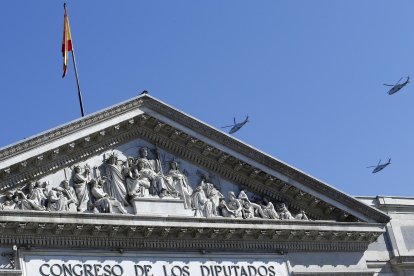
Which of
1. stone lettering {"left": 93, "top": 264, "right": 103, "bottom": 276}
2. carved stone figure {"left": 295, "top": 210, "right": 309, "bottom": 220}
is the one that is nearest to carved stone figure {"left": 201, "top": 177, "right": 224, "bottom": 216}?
carved stone figure {"left": 295, "top": 210, "right": 309, "bottom": 220}

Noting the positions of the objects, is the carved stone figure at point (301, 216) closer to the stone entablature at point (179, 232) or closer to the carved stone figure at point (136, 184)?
the stone entablature at point (179, 232)

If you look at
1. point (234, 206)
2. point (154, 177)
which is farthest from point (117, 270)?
point (234, 206)

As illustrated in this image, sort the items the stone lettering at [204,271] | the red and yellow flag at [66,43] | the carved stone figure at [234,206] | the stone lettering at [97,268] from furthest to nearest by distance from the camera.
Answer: the red and yellow flag at [66,43]
the carved stone figure at [234,206]
the stone lettering at [204,271]
the stone lettering at [97,268]

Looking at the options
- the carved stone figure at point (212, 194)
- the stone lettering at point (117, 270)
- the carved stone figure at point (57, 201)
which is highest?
the carved stone figure at point (212, 194)

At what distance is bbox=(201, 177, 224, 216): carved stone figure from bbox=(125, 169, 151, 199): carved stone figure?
2.16 meters

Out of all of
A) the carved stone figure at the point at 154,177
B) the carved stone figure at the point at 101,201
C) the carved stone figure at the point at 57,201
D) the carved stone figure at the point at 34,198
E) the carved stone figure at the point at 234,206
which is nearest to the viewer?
the carved stone figure at the point at 34,198

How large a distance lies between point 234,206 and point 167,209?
8.31 feet

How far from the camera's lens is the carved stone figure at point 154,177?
33375 mm

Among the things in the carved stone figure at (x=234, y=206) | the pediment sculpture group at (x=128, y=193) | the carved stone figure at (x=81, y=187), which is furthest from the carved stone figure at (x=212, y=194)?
the carved stone figure at (x=81, y=187)

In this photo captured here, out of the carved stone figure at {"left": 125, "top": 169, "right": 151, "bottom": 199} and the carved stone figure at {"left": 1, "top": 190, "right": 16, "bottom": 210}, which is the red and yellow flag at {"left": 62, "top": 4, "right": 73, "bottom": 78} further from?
the carved stone figure at {"left": 1, "top": 190, "right": 16, "bottom": 210}

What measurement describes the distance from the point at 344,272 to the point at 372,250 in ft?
7.12

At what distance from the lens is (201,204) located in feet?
112

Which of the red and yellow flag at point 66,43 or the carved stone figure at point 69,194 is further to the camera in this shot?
the red and yellow flag at point 66,43

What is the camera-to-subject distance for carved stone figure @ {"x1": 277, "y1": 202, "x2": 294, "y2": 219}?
117 ft
